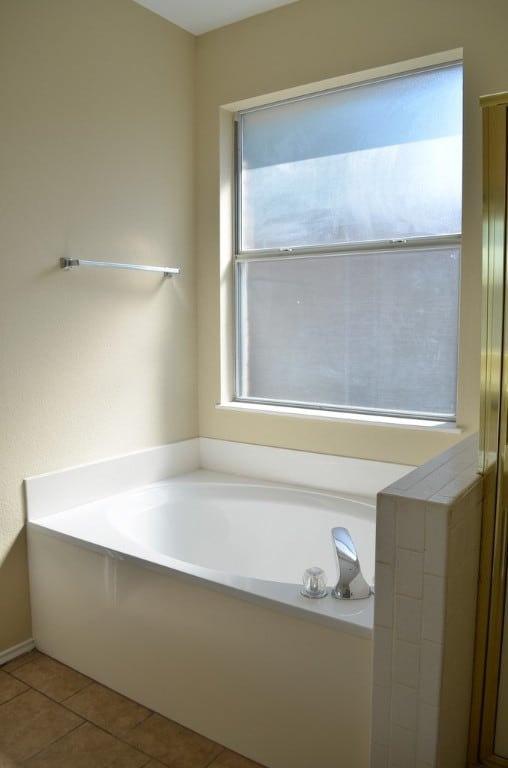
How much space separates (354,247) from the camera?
2793 millimetres

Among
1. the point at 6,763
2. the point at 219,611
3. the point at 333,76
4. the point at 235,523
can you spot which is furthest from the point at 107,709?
the point at 333,76

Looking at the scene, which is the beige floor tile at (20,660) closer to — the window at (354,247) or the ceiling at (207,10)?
the window at (354,247)

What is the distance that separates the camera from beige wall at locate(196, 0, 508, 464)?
2.37 m

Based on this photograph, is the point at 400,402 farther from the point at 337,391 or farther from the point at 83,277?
the point at 83,277

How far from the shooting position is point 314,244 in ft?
9.63

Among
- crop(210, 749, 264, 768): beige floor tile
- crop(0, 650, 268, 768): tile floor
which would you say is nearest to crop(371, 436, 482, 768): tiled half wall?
crop(210, 749, 264, 768): beige floor tile

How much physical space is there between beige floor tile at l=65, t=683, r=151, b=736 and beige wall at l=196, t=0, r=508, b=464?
1.30 m

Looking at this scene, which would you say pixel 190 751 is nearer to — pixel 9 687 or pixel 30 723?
pixel 30 723

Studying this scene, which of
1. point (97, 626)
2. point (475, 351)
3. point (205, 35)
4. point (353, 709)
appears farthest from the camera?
point (205, 35)

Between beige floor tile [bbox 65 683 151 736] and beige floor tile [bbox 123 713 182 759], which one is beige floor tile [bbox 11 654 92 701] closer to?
beige floor tile [bbox 65 683 151 736]

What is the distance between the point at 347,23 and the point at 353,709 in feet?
8.30

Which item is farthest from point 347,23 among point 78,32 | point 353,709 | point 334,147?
point 353,709

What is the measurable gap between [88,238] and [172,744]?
6.11ft

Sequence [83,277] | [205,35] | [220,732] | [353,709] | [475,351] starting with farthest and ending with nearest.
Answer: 1. [205,35]
2. [83,277]
3. [475,351]
4. [220,732]
5. [353,709]
